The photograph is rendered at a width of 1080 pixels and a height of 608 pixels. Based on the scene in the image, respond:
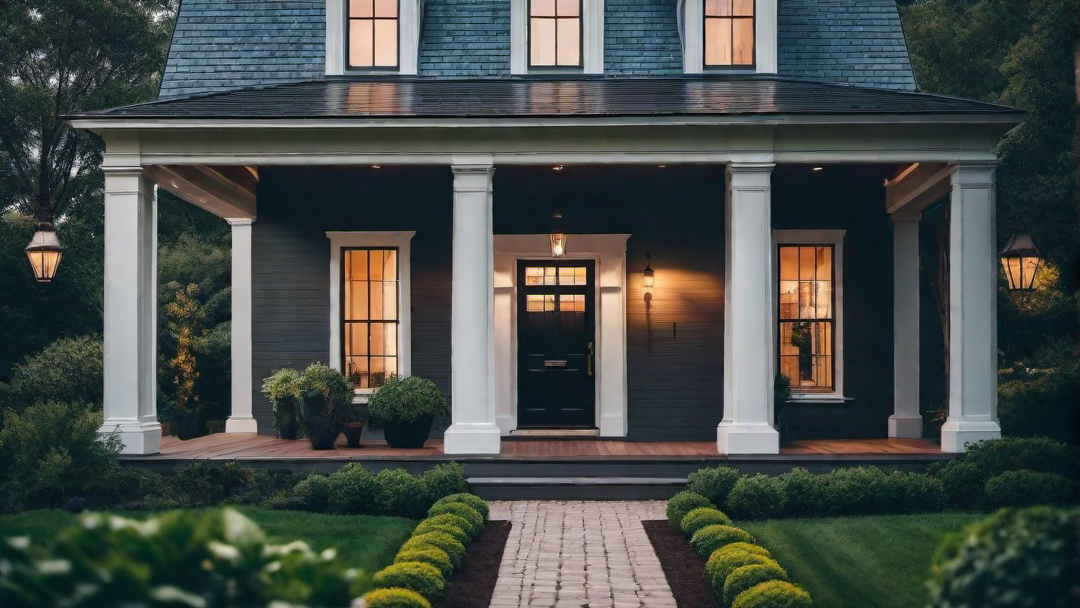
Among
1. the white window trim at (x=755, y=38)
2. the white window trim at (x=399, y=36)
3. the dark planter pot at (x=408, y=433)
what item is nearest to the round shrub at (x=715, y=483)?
the dark planter pot at (x=408, y=433)

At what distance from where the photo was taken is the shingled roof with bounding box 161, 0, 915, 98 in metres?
15.1

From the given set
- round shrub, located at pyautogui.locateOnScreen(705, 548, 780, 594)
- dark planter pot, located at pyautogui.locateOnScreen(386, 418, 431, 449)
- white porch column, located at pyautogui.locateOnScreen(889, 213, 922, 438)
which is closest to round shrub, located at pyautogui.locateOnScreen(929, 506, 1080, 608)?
round shrub, located at pyautogui.locateOnScreen(705, 548, 780, 594)

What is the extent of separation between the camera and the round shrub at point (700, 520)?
9.51 meters

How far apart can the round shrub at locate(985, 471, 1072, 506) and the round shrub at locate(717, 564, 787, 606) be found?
14.7 feet

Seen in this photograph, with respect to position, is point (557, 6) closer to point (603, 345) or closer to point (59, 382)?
point (603, 345)

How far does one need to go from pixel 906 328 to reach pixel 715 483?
5582 mm

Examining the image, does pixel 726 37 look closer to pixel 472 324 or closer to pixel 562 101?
pixel 562 101

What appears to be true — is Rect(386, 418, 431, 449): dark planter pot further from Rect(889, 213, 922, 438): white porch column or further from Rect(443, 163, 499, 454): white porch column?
Rect(889, 213, 922, 438): white porch column

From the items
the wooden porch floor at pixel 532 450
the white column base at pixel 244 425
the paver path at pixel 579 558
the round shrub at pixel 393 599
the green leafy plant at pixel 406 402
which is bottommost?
the paver path at pixel 579 558

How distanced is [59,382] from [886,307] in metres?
11.8

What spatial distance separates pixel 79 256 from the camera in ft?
63.0

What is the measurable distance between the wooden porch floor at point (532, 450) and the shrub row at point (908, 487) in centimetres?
127

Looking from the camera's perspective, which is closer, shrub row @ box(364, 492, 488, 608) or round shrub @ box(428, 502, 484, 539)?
shrub row @ box(364, 492, 488, 608)

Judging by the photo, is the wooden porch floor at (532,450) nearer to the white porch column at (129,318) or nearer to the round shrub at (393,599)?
the white porch column at (129,318)
